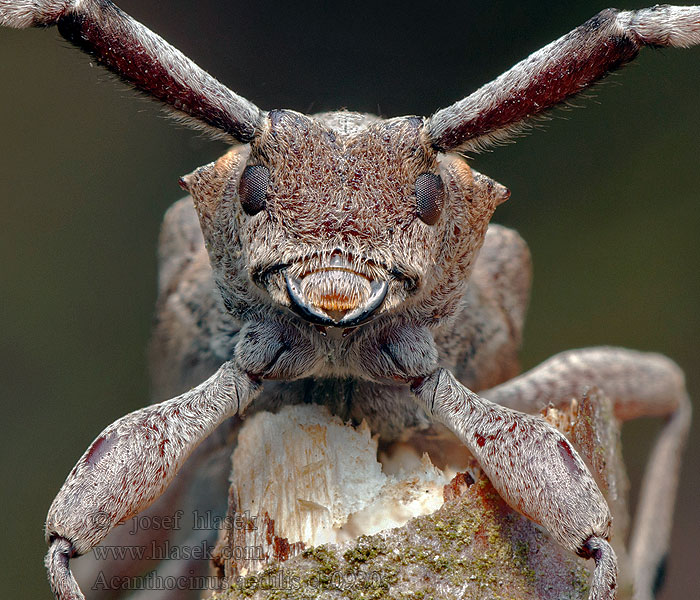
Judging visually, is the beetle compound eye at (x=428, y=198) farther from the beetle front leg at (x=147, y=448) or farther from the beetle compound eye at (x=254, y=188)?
the beetle front leg at (x=147, y=448)

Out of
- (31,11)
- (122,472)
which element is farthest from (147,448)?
(31,11)

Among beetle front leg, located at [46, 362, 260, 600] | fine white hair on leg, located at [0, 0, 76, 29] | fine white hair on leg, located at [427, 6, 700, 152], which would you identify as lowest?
beetle front leg, located at [46, 362, 260, 600]

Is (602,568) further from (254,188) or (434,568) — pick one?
(254,188)

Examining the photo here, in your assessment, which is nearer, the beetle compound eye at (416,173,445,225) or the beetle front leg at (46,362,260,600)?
the beetle front leg at (46,362,260,600)

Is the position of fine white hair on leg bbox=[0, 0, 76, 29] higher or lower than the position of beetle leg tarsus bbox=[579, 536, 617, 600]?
higher

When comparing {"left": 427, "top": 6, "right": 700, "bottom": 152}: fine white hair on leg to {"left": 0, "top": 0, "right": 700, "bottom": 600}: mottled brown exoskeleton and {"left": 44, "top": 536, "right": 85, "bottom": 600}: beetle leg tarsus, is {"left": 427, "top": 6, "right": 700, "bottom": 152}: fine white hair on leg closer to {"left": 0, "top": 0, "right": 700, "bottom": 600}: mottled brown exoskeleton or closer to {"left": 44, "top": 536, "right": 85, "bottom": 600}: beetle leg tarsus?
{"left": 0, "top": 0, "right": 700, "bottom": 600}: mottled brown exoskeleton

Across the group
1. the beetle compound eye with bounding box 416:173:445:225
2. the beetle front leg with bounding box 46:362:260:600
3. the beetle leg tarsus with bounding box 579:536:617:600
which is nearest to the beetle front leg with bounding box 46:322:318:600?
the beetle front leg with bounding box 46:362:260:600

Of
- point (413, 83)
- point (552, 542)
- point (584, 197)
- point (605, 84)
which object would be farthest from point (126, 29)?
point (584, 197)
